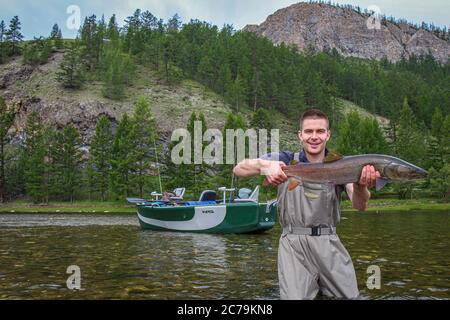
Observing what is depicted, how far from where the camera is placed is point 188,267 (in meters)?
13.5

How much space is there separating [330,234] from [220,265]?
7.63 meters

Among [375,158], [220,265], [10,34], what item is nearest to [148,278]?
[220,265]

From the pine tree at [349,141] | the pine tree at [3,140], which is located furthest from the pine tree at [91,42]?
the pine tree at [349,141]

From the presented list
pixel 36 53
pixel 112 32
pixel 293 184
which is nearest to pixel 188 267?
pixel 293 184

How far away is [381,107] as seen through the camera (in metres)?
150

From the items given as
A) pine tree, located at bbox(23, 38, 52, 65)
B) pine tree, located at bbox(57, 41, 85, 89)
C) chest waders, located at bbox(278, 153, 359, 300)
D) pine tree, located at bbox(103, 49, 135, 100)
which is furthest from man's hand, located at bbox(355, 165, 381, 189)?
pine tree, located at bbox(23, 38, 52, 65)

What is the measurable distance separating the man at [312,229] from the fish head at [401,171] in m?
0.69

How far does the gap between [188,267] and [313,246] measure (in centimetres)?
754

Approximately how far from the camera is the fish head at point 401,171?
5.63 m

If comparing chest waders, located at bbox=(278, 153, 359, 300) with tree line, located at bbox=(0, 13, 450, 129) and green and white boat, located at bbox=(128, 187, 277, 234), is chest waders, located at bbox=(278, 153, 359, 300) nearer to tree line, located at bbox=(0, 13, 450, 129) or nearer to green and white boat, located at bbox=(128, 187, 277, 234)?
green and white boat, located at bbox=(128, 187, 277, 234)

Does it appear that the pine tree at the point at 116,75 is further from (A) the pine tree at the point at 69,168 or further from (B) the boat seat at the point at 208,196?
(B) the boat seat at the point at 208,196

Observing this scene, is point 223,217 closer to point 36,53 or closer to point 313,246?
point 313,246
